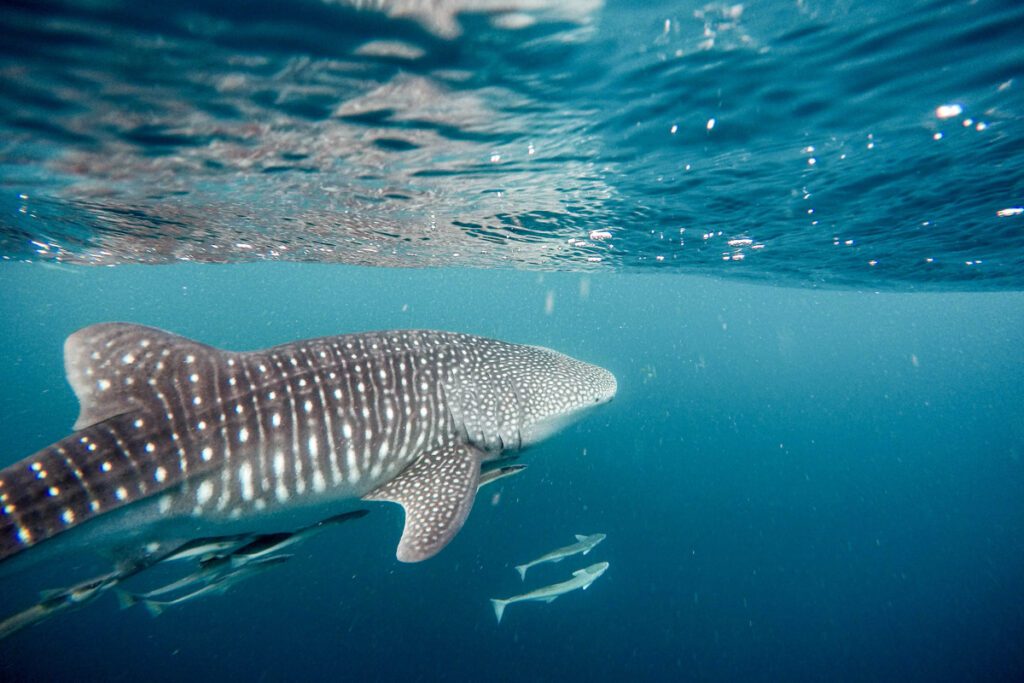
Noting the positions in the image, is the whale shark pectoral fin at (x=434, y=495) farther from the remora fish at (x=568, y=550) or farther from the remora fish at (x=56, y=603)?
the remora fish at (x=568, y=550)

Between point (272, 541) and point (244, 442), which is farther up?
point (244, 442)

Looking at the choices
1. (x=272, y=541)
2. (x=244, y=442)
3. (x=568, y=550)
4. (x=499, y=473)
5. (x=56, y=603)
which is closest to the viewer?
(x=56, y=603)

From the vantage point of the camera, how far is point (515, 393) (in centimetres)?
654

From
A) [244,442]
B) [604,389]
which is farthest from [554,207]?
[244,442]

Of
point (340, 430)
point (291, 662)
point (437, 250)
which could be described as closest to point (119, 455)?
point (340, 430)

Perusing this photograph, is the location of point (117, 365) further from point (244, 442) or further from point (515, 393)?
point (515, 393)

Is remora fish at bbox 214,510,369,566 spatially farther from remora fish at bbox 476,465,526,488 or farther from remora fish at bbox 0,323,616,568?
remora fish at bbox 476,465,526,488

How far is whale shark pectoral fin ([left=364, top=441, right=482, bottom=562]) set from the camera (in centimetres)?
442

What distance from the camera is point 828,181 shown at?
10234mm

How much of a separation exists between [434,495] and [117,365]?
127 inches

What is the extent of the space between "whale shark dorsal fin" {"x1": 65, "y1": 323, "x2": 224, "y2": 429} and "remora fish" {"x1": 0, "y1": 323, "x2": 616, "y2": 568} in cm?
1

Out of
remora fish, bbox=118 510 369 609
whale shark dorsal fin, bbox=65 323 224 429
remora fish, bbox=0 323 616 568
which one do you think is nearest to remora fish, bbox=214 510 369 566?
remora fish, bbox=118 510 369 609

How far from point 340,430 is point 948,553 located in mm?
37599

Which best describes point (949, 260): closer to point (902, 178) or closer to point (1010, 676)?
point (902, 178)
